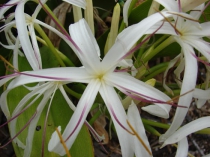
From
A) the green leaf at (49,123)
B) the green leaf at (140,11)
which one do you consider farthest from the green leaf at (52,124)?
the green leaf at (140,11)

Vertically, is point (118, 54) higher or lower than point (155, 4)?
lower

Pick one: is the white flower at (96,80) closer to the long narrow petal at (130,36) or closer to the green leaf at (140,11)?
the long narrow petal at (130,36)

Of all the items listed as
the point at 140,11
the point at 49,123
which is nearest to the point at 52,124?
the point at 49,123

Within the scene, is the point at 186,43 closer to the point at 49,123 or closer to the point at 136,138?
the point at 136,138

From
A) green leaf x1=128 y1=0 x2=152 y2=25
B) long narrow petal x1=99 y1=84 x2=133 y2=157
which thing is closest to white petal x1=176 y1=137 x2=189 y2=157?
long narrow petal x1=99 y1=84 x2=133 y2=157

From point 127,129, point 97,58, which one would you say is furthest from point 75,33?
point 127,129

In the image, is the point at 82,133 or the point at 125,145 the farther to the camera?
the point at 82,133

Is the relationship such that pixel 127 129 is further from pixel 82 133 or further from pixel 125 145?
pixel 82 133
